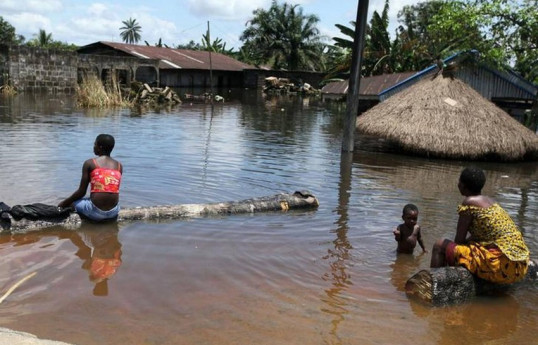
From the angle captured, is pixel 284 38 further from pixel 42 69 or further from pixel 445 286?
pixel 445 286

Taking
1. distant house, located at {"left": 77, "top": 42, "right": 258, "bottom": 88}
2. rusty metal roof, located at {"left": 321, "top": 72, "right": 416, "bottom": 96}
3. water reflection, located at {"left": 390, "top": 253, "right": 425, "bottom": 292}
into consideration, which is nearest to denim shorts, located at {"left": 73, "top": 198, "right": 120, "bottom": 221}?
water reflection, located at {"left": 390, "top": 253, "right": 425, "bottom": 292}

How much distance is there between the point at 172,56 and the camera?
151 feet

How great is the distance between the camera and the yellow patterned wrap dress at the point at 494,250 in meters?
4.64

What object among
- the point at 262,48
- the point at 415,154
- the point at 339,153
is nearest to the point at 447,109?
the point at 415,154

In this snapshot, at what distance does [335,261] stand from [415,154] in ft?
30.7

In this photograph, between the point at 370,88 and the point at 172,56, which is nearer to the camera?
the point at 370,88

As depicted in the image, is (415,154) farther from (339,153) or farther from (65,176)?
(65,176)

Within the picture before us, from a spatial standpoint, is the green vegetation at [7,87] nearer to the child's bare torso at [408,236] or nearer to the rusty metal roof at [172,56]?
the rusty metal roof at [172,56]

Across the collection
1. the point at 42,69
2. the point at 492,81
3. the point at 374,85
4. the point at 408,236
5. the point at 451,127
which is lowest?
the point at 408,236

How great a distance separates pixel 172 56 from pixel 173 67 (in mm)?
4439

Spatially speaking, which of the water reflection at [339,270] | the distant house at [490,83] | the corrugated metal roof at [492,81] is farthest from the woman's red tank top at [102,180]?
the corrugated metal roof at [492,81]

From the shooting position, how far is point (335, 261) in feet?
19.3

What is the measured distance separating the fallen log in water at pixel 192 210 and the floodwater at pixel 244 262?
0.43ft

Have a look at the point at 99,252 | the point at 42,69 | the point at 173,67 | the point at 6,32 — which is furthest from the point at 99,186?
the point at 6,32
